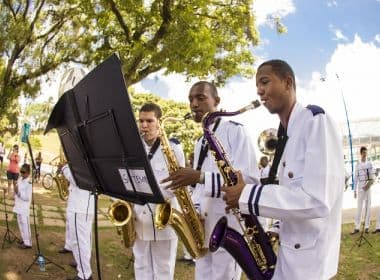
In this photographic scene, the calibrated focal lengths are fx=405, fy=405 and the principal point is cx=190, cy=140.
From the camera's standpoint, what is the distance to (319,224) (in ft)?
7.32

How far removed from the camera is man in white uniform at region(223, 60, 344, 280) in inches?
82.7

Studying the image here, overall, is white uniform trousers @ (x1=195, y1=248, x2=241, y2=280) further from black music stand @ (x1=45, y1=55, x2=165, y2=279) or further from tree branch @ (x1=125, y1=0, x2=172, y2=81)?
tree branch @ (x1=125, y1=0, x2=172, y2=81)

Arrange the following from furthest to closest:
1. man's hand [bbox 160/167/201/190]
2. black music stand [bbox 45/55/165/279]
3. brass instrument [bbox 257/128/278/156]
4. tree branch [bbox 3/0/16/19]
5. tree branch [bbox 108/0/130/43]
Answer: tree branch [bbox 3/0/16/19] < tree branch [bbox 108/0/130/43] < brass instrument [bbox 257/128/278/156] < man's hand [bbox 160/167/201/190] < black music stand [bbox 45/55/165/279]

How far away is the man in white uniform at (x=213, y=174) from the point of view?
3.35 metres

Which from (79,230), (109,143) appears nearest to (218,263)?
(109,143)

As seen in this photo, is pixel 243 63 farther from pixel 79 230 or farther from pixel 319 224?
pixel 319 224

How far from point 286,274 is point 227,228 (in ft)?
2.40

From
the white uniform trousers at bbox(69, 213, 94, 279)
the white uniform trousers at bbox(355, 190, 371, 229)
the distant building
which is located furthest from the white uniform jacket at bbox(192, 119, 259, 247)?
the distant building

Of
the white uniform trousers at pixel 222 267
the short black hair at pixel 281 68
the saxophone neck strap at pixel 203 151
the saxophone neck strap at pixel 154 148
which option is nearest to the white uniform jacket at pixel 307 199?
the short black hair at pixel 281 68

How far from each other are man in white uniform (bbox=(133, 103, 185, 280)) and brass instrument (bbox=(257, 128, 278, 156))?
404cm

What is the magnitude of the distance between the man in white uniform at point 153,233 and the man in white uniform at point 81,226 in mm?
2024

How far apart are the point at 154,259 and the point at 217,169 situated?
4.89ft

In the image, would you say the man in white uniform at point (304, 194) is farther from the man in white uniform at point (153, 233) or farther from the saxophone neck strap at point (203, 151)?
the man in white uniform at point (153, 233)

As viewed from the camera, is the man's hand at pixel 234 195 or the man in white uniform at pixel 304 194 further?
the man's hand at pixel 234 195
